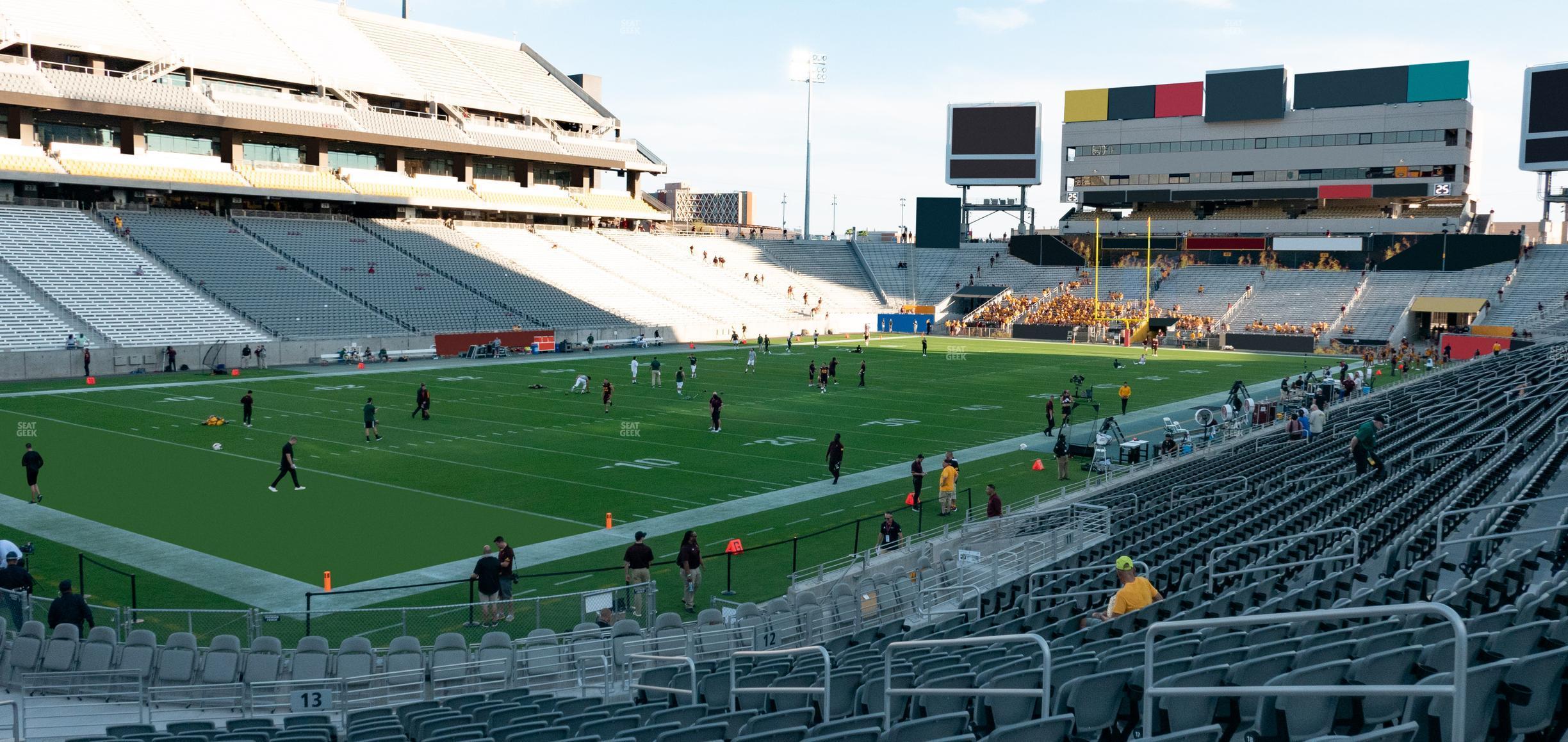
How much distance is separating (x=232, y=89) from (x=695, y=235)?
3377 cm

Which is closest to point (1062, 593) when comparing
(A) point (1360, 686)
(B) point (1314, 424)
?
(A) point (1360, 686)

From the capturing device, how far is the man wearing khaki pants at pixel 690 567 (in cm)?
1628

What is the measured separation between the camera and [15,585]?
13.9 m

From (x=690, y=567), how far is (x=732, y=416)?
62.3ft

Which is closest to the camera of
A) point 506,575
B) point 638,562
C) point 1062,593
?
point 1062,593

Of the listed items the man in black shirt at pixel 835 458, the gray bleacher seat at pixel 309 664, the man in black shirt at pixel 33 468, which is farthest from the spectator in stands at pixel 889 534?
the man in black shirt at pixel 33 468

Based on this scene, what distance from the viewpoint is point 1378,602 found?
9.09m

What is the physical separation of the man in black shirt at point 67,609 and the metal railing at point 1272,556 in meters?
11.9

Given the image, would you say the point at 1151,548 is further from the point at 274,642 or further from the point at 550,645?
the point at 274,642

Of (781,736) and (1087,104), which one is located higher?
(1087,104)

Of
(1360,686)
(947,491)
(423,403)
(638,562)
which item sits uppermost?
(1360,686)

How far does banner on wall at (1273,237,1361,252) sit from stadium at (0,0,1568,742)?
304mm

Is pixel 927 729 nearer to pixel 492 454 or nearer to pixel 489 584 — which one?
pixel 489 584

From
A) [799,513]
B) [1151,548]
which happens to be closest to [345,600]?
[799,513]
